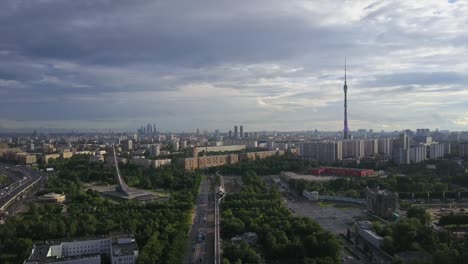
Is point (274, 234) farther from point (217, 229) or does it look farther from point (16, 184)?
point (16, 184)

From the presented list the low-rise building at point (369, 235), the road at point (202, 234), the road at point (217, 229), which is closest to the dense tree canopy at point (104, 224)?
the road at point (202, 234)

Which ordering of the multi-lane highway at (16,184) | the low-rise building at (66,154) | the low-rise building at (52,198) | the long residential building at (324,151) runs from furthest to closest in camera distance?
1. the low-rise building at (66,154)
2. the long residential building at (324,151)
3. the multi-lane highway at (16,184)
4. the low-rise building at (52,198)

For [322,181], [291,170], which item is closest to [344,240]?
[322,181]

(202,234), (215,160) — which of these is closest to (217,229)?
(202,234)

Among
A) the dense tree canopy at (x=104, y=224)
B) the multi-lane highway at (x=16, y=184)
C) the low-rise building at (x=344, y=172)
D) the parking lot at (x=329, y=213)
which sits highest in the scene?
the low-rise building at (x=344, y=172)

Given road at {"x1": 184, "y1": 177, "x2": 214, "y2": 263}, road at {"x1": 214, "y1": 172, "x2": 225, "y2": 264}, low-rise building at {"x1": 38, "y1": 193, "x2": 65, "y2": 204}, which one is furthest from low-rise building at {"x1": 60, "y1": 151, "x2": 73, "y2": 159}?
road at {"x1": 184, "y1": 177, "x2": 214, "y2": 263}

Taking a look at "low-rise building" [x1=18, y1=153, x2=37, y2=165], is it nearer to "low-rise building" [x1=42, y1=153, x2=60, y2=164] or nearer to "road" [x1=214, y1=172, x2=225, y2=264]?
"low-rise building" [x1=42, y1=153, x2=60, y2=164]

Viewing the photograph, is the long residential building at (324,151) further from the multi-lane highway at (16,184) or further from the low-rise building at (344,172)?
the multi-lane highway at (16,184)

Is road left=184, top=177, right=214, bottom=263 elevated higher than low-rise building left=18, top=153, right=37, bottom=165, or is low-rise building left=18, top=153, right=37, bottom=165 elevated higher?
low-rise building left=18, top=153, right=37, bottom=165
